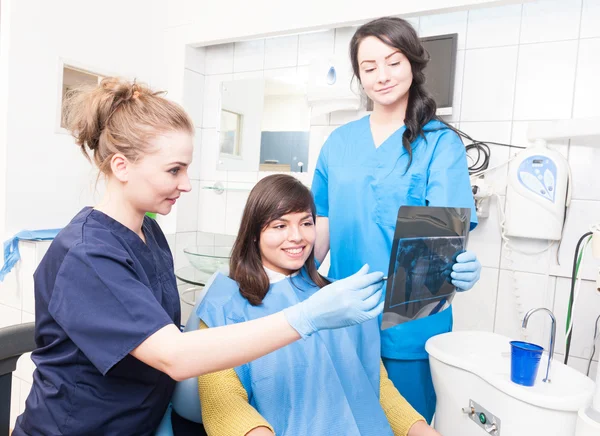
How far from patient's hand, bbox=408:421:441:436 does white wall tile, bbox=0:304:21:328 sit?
1.86 meters

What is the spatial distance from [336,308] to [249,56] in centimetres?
218

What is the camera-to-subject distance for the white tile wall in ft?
6.27

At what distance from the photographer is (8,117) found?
2.04 m

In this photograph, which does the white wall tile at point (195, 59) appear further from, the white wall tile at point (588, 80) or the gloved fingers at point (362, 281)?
the gloved fingers at point (362, 281)

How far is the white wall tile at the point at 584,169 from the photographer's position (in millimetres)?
1898

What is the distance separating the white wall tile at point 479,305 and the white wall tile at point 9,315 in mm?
2025

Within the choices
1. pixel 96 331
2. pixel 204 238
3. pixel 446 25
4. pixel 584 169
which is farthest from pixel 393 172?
→ pixel 204 238

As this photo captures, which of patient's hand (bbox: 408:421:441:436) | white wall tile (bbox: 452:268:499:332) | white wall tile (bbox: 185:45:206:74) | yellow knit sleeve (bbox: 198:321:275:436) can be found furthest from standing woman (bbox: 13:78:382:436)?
white wall tile (bbox: 185:45:206:74)

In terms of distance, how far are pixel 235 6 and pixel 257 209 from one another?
1.73 meters

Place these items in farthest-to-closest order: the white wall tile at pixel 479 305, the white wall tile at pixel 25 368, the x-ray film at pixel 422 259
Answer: the white wall tile at pixel 25 368, the white wall tile at pixel 479 305, the x-ray film at pixel 422 259

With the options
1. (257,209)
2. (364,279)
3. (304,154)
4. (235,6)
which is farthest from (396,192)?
(235,6)

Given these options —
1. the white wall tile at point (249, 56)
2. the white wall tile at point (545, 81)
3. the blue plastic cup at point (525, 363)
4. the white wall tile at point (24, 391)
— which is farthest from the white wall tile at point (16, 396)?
the white wall tile at point (545, 81)

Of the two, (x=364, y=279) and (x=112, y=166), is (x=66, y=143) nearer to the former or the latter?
(x=112, y=166)

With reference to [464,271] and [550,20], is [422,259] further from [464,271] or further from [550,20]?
[550,20]
